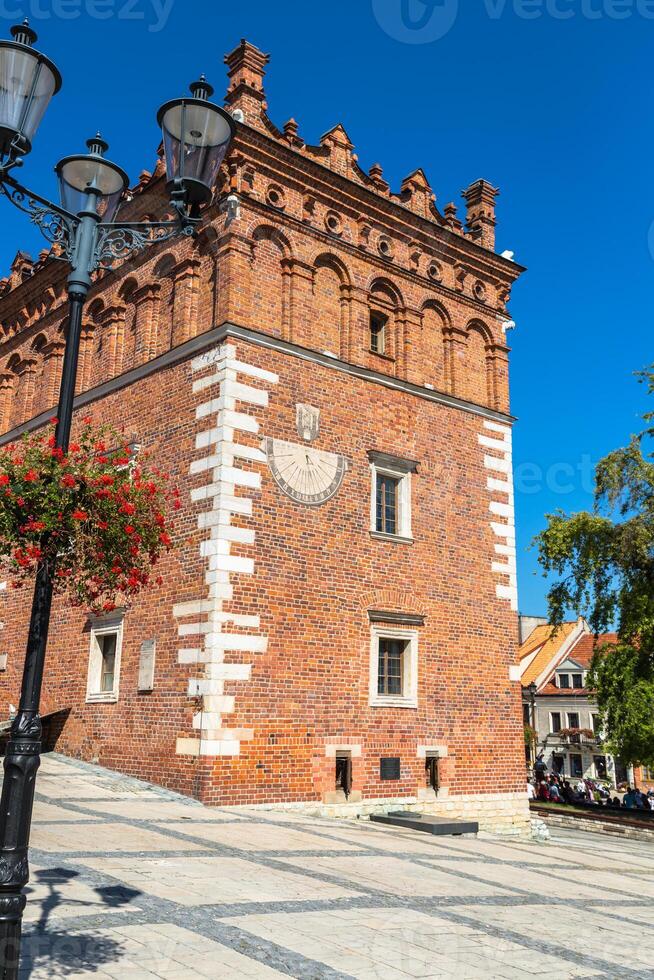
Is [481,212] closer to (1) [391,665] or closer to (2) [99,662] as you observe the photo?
(1) [391,665]

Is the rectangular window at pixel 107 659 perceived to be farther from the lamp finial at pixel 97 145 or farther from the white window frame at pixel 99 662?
the lamp finial at pixel 97 145

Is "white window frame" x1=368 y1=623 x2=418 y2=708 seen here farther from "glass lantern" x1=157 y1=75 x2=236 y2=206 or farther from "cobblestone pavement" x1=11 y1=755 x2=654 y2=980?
"glass lantern" x1=157 y1=75 x2=236 y2=206

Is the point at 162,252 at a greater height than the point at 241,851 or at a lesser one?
greater

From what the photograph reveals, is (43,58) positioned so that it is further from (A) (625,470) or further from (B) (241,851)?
(A) (625,470)

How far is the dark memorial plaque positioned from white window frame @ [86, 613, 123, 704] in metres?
4.99

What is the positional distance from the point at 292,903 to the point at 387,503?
10682 millimetres

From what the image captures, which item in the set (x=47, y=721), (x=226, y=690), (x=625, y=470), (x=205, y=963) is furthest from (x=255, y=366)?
(x=625, y=470)

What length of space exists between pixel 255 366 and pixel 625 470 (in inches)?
604

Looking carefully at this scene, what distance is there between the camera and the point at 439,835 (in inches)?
581

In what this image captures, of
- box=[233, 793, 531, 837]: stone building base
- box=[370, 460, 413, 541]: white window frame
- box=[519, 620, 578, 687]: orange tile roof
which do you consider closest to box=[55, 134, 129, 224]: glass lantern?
box=[233, 793, 531, 837]: stone building base

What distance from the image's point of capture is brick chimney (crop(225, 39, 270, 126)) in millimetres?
17172

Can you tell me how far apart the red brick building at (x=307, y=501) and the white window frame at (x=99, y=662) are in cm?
4

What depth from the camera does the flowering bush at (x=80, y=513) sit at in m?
5.82

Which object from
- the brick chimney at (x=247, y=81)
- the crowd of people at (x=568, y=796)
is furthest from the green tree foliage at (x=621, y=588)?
the brick chimney at (x=247, y=81)
